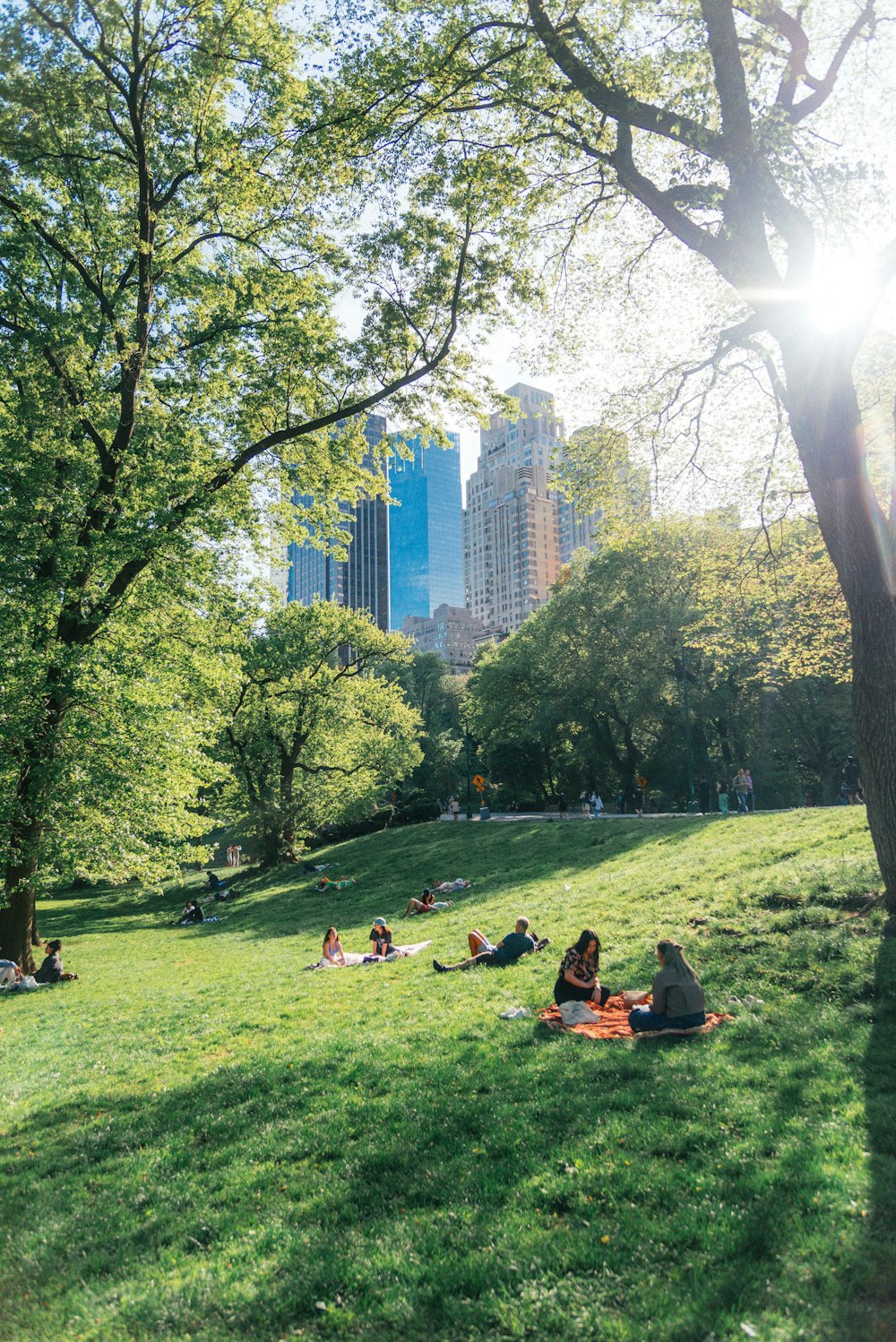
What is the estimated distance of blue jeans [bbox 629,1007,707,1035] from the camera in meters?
8.02

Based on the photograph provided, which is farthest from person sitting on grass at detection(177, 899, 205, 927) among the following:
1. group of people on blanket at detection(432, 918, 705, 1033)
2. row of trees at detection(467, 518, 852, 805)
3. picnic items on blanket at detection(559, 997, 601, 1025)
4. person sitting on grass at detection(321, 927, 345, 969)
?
picnic items on blanket at detection(559, 997, 601, 1025)

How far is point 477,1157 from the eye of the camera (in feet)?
18.9

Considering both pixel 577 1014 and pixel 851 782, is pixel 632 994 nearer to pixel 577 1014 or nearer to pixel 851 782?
pixel 577 1014

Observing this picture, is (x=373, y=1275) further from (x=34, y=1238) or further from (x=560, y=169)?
(x=560, y=169)

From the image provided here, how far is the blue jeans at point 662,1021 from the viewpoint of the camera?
8.02 meters

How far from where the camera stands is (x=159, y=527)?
588 inches

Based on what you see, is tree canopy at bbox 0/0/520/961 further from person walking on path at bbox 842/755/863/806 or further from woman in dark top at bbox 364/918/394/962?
person walking on path at bbox 842/755/863/806

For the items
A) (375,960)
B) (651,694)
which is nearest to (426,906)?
(375,960)

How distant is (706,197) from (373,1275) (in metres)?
12.7

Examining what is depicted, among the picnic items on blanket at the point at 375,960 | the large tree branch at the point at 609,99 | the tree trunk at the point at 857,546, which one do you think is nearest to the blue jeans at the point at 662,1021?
the tree trunk at the point at 857,546

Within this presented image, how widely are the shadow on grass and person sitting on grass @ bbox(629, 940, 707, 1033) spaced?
489mm

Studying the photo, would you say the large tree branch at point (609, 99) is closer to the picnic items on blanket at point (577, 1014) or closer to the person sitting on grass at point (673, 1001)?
the person sitting on grass at point (673, 1001)

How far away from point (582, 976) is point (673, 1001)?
158 centimetres

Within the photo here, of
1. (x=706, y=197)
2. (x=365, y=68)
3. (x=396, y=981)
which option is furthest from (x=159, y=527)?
(x=706, y=197)
